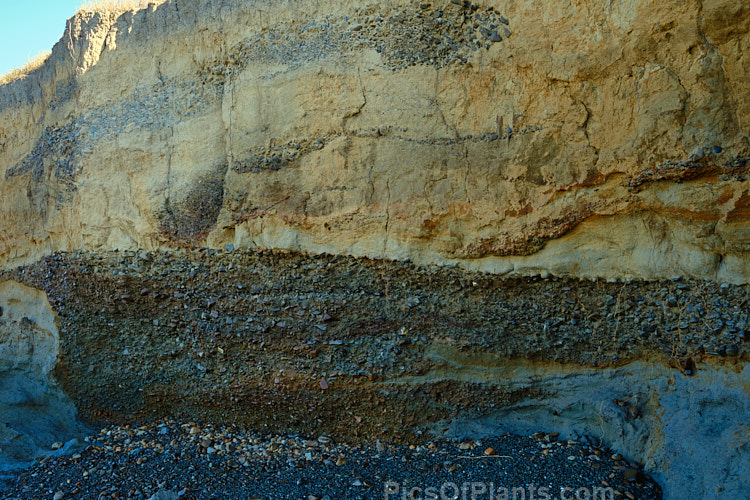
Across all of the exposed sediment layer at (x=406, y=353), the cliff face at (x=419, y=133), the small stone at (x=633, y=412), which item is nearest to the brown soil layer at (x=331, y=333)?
the exposed sediment layer at (x=406, y=353)

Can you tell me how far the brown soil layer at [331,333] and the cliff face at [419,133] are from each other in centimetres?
20

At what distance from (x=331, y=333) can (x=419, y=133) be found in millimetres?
1842

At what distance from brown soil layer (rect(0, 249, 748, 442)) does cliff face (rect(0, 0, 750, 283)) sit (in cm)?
20

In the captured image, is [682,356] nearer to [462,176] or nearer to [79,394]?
[462,176]

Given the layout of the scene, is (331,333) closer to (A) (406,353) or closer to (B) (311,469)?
(A) (406,353)

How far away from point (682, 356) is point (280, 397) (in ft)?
10.5

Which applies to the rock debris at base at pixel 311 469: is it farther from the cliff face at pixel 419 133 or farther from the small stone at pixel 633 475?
the cliff face at pixel 419 133

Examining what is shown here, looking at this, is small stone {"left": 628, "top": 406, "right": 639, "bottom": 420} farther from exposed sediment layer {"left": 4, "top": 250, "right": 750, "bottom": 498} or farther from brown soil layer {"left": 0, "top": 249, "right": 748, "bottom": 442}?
brown soil layer {"left": 0, "top": 249, "right": 748, "bottom": 442}

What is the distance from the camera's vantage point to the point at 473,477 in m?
3.65

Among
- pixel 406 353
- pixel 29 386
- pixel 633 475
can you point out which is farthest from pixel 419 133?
pixel 29 386

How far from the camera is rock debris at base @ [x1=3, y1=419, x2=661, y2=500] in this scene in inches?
140

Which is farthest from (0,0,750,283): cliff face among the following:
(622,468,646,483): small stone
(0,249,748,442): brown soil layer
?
(622,468,646,483): small stone

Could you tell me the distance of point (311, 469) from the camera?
404 cm

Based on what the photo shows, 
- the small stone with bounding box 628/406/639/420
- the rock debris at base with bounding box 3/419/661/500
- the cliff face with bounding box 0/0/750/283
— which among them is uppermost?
the cliff face with bounding box 0/0/750/283
